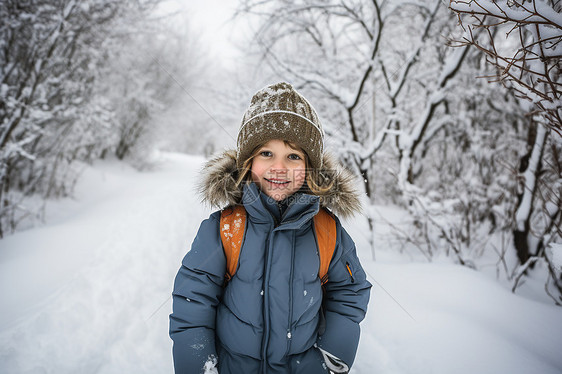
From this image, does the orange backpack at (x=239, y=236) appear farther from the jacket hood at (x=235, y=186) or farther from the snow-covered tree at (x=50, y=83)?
the snow-covered tree at (x=50, y=83)

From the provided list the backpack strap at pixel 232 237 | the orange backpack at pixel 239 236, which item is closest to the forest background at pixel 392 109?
the orange backpack at pixel 239 236

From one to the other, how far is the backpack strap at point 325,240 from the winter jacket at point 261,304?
45 mm

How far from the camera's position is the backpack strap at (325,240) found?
140cm

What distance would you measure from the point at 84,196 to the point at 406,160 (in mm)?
6976

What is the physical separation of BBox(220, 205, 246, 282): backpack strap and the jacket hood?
114mm

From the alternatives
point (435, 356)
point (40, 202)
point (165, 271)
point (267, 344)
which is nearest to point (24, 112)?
point (40, 202)

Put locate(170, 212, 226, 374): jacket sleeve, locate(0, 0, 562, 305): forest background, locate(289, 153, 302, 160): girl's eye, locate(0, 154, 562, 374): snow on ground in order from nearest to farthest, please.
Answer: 1. locate(170, 212, 226, 374): jacket sleeve
2. locate(289, 153, 302, 160): girl's eye
3. locate(0, 154, 562, 374): snow on ground
4. locate(0, 0, 562, 305): forest background

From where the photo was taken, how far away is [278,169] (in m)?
1.37

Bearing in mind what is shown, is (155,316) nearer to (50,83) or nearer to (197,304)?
(197,304)

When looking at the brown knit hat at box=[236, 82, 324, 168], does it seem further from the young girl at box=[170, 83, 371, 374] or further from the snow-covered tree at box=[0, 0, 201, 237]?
the snow-covered tree at box=[0, 0, 201, 237]

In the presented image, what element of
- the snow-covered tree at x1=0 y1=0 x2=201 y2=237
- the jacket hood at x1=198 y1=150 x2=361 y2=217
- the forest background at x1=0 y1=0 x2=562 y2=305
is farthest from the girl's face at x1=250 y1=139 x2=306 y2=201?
→ the snow-covered tree at x1=0 y1=0 x2=201 y2=237

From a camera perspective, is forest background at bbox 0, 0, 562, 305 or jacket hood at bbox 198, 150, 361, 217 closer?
jacket hood at bbox 198, 150, 361, 217

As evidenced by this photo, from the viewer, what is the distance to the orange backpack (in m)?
1.33

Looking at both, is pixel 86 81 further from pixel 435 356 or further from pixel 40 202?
pixel 435 356
